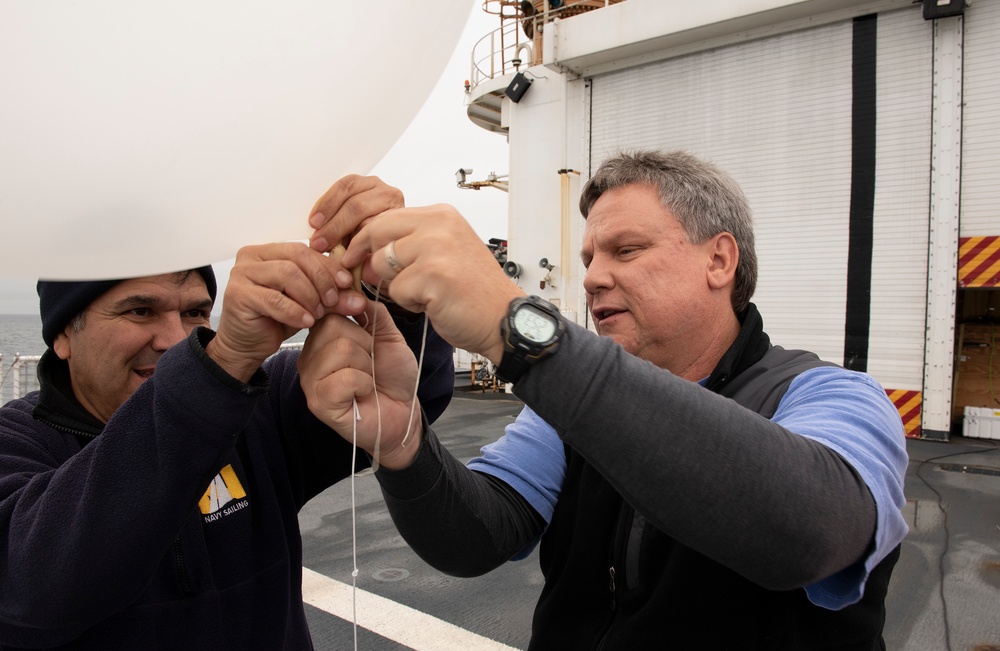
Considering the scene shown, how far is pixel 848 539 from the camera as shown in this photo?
893 millimetres

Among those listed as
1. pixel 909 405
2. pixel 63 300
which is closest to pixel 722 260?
pixel 63 300

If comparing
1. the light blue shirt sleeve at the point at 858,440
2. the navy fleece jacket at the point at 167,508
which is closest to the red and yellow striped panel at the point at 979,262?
the light blue shirt sleeve at the point at 858,440

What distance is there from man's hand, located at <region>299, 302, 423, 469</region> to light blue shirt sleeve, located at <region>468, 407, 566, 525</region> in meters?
0.39

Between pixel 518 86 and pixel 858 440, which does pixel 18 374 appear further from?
pixel 518 86

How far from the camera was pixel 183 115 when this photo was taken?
0.85 metres

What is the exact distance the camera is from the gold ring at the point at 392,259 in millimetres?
904

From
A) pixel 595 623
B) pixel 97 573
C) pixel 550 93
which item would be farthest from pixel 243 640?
pixel 550 93

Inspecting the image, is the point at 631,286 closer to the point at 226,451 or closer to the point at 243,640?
the point at 226,451

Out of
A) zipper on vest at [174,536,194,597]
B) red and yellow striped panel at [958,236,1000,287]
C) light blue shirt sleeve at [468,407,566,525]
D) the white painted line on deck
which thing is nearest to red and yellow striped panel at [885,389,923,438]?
red and yellow striped panel at [958,236,1000,287]

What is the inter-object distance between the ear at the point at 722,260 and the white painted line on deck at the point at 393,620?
2.10 m

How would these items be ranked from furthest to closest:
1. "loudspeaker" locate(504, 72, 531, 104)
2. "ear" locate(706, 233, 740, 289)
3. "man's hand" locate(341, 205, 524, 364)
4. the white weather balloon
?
"loudspeaker" locate(504, 72, 531, 104) → "ear" locate(706, 233, 740, 289) → "man's hand" locate(341, 205, 524, 364) → the white weather balloon

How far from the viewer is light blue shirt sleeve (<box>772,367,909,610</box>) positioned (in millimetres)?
951

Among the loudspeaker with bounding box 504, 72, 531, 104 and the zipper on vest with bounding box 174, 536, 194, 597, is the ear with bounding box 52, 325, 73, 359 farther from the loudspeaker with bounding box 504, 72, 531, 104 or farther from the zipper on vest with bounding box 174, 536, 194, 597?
the loudspeaker with bounding box 504, 72, 531, 104

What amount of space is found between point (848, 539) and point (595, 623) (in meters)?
0.68
